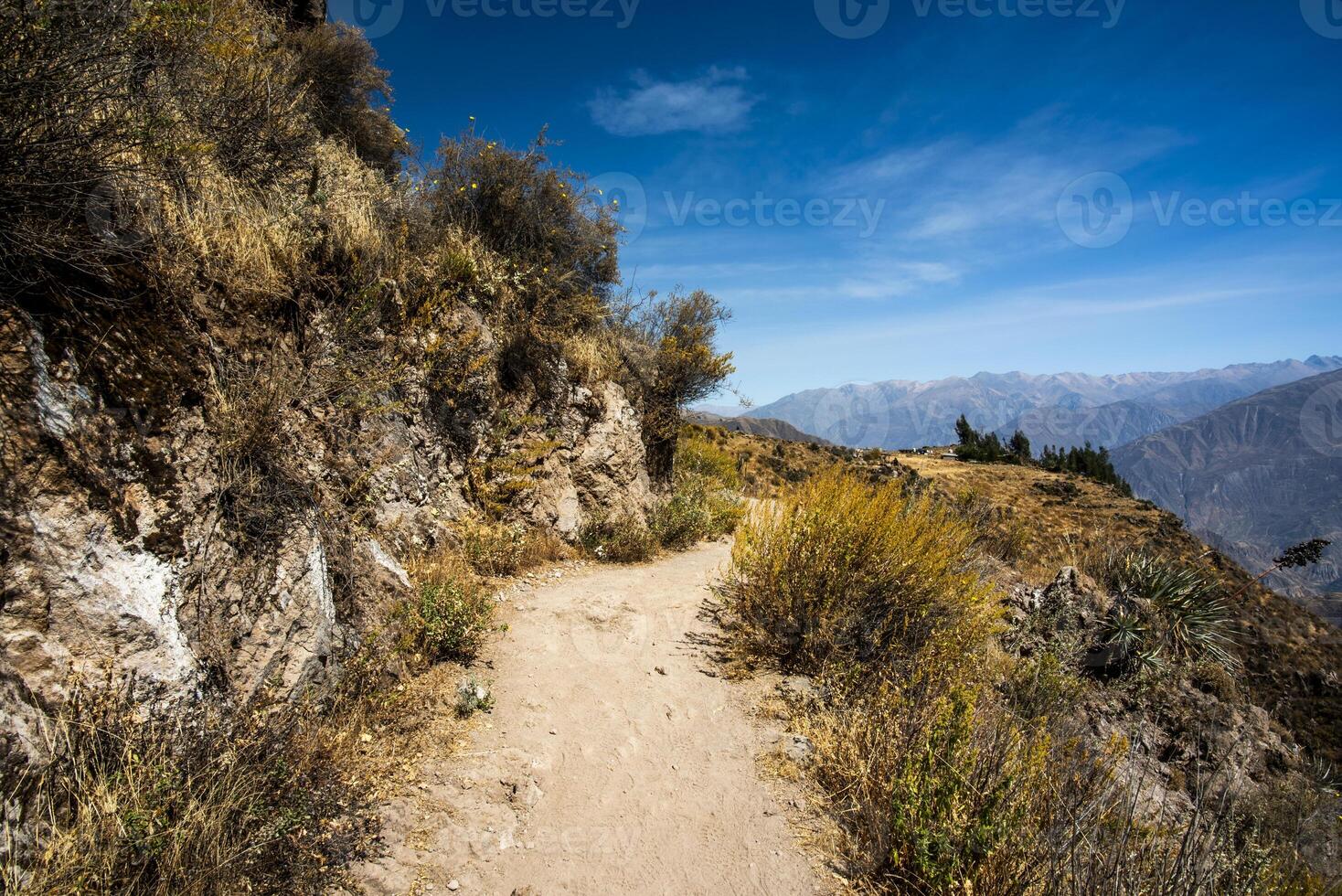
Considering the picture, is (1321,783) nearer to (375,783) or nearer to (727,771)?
(727,771)

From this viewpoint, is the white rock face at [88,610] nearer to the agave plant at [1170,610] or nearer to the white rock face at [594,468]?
the white rock face at [594,468]

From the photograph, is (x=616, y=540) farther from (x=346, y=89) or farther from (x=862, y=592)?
(x=346, y=89)

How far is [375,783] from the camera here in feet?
10.5

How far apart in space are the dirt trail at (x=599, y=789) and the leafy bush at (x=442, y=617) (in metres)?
0.33

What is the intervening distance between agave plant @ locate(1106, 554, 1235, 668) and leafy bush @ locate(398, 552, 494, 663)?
9.42 meters

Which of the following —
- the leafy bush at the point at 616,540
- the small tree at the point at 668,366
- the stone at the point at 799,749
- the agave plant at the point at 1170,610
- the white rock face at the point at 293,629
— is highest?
the small tree at the point at 668,366

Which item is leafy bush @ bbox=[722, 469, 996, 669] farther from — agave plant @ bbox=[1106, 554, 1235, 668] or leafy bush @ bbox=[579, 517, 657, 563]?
agave plant @ bbox=[1106, 554, 1235, 668]

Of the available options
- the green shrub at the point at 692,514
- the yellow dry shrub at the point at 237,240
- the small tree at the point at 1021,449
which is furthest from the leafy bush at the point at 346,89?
the small tree at the point at 1021,449

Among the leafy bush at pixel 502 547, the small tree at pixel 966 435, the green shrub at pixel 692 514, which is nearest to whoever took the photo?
the leafy bush at pixel 502 547

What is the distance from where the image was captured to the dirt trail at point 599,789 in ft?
9.62

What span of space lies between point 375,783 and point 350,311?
4224mm

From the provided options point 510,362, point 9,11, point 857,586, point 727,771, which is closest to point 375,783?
point 727,771

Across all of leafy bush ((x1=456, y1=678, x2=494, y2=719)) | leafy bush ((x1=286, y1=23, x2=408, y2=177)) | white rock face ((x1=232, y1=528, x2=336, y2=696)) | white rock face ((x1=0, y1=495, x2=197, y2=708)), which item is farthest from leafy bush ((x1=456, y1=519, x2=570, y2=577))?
leafy bush ((x1=286, y1=23, x2=408, y2=177))

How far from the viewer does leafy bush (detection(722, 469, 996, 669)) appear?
16.7ft
